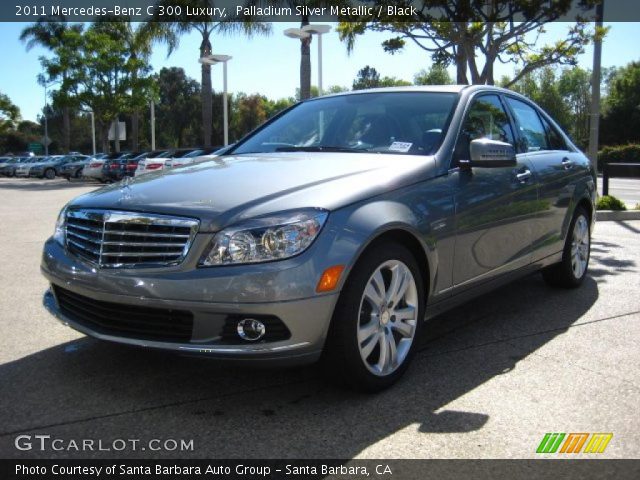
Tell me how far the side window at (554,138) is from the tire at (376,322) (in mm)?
2583

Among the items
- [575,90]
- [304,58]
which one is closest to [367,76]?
[575,90]

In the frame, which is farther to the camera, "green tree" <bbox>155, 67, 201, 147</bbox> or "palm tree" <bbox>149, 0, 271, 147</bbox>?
"green tree" <bbox>155, 67, 201, 147</bbox>

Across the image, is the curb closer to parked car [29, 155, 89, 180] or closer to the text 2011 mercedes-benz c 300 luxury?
the text 2011 mercedes-benz c 300 luxury

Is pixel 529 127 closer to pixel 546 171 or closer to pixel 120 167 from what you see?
pixel 546 171

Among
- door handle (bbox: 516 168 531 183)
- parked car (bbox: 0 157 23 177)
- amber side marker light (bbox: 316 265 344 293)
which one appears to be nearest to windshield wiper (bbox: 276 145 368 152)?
door handle (bbox: 516 168 531 183)

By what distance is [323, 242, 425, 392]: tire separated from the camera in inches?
117

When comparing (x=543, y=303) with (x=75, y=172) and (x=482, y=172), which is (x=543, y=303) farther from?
(x=75, y=172)

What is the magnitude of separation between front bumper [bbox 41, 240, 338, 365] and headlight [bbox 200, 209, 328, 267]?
67mm

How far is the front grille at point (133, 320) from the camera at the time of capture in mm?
2883

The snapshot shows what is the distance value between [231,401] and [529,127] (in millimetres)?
3352

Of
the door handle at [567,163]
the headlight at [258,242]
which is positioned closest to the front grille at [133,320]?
the headlight at [258,242]

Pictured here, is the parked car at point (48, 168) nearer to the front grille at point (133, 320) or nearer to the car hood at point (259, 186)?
the car hood at point (259, 186)

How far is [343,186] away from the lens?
3104 mm

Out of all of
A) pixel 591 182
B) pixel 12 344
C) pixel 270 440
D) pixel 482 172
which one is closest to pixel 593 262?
pixel 591 182
